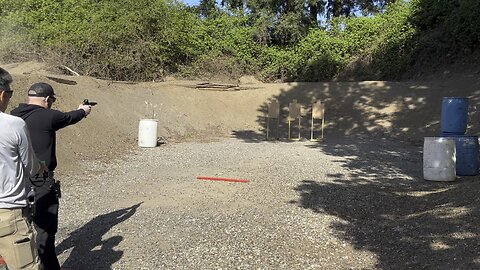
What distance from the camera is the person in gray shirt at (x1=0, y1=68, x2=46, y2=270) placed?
287 centimetres

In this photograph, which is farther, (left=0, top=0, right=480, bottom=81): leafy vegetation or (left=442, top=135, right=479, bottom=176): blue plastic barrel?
(left=0, top=0, right=480, bottom=81): leafy vegetation

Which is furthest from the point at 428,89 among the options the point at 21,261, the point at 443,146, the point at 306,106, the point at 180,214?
the point at 21,261

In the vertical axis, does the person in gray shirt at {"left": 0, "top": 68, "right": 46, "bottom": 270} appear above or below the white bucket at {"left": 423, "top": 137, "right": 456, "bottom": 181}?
above

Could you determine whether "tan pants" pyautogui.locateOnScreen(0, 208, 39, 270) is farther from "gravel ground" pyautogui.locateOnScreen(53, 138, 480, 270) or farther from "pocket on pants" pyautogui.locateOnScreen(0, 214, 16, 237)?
"gravel ground" pyautogui.locateOnScreen(53, 138, 480, 270)

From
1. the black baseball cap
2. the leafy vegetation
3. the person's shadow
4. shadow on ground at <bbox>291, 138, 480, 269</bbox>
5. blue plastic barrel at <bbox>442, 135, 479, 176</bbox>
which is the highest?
the leafy vegetation

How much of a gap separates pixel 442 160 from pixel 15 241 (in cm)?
762

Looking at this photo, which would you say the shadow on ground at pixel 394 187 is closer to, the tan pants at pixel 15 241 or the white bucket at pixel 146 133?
the tan pants at pixel 15 241

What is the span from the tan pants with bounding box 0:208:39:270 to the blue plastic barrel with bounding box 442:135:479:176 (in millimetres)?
8253

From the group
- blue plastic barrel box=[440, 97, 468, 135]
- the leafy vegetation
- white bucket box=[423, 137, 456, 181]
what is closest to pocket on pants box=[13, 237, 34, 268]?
white bucket box=[423, 137, 456, 181]

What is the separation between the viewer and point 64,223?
20.1 ft

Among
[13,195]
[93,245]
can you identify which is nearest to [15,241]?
[13,195]

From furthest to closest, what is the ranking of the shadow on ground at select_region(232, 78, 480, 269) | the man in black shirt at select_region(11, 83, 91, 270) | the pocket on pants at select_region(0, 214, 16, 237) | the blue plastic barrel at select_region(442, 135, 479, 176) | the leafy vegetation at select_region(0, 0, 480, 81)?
the leafy vegetation at select_region(0, 0, 480, 81) → the blue plastic barrel at select_region(442, 135, 479, 176) → the shadow on ground at select_region(232, 78, 480, 269) → the man in black shirt at select_region(11, 83, 91, 270) → the pocket on pants at select_region(0, 214, 16, 237)

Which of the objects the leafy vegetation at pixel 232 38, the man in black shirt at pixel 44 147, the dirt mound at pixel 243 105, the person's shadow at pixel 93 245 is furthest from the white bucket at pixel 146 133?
the man in black shirt at pixel 44 147

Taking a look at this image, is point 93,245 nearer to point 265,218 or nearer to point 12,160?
point 265,218
